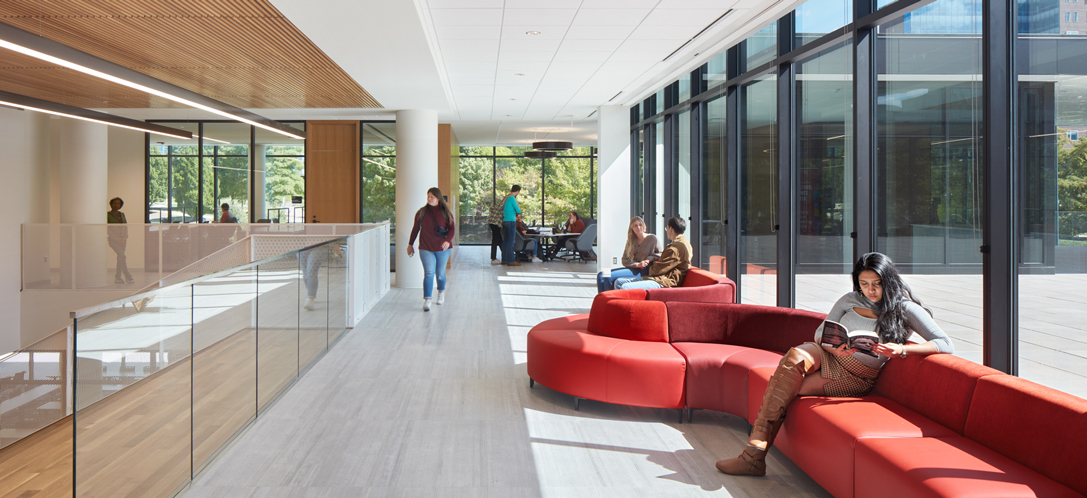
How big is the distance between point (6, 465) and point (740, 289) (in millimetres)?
6700

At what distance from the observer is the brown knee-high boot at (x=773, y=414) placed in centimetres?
334

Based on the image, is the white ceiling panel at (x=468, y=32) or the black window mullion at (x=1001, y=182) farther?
the white ceiling panel at (x=468, y=32)

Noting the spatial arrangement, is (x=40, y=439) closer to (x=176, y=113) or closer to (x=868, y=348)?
(x=868, y=348)

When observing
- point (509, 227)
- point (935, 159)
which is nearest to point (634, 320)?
point (935, 159)

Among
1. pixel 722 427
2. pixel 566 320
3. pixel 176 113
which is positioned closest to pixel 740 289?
pixel 566 320

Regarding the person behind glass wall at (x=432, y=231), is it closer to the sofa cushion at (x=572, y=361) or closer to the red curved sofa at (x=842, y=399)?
the red curved sofa at (x=842, y=399)

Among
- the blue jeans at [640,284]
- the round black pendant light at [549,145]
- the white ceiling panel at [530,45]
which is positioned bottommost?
the blue jeans at [640,284]

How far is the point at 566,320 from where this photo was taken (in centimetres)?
551

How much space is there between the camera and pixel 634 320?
4812 millimetres

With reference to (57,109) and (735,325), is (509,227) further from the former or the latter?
(735,325)

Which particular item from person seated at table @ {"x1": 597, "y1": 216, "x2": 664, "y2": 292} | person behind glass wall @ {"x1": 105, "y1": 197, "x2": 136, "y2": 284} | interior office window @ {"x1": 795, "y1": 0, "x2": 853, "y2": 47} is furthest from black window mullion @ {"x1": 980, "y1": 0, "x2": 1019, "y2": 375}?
person behind glass wall @ {"x1": 105, "y1": 197, "x2": 136, "y2": 284}

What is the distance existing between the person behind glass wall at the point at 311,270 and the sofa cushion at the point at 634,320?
245cm

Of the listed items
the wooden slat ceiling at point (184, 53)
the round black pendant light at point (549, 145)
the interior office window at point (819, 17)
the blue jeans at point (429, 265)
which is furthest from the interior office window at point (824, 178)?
the round black pendant light at point (549, 145)

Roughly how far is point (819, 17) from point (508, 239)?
9722 mm
